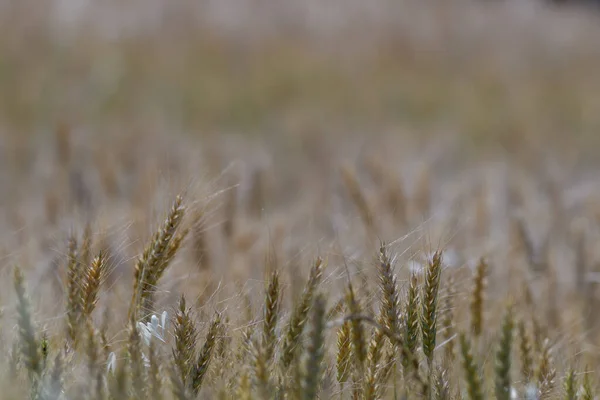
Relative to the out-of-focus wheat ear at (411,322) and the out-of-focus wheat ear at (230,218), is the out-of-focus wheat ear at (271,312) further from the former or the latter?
the out-of-focus wheat ear at (230,218)

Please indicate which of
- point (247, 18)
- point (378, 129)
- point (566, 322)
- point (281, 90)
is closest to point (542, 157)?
point (378, 129)

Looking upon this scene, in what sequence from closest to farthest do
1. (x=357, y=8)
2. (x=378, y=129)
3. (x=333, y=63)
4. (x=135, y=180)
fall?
(x=135, y=180) < (x=378, y=129) < (x=333, y=63) < (x=357, y=8)

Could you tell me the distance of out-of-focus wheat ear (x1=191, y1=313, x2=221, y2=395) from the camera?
101cm

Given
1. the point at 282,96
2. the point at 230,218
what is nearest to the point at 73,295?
the point at 230,218

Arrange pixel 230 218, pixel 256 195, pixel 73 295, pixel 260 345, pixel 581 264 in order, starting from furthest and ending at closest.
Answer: pixel 256 195
pixel 230 218
pixel 581 264
pixel 73 295
pixel 260 345

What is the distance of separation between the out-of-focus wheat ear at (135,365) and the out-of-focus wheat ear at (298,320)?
189mm

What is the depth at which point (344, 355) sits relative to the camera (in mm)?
1090

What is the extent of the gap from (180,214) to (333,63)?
5.79 m

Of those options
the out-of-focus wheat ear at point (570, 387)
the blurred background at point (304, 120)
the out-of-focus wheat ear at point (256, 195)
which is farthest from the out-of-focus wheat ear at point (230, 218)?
the out-of-focus wheat ear at point (570, 387)

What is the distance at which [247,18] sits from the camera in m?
7.24

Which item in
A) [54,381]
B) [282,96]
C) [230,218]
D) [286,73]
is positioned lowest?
[54,381]

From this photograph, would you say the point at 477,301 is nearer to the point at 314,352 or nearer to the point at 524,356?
the point at 524,356

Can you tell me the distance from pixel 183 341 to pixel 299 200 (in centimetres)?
273

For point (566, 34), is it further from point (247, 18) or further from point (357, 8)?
point (247, 18)
